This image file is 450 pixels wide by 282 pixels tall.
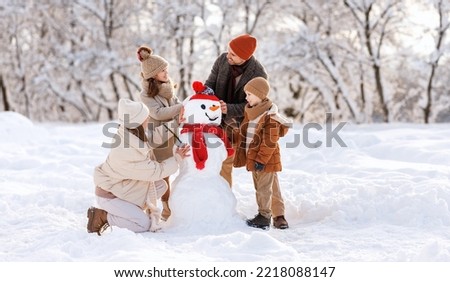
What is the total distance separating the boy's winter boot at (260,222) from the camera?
496cm

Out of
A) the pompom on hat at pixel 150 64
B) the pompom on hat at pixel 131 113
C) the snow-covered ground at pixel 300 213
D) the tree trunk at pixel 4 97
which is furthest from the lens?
the tree trunk at pixel 4 97

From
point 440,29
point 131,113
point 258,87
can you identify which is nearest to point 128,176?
point 131,113

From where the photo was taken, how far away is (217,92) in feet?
17.8

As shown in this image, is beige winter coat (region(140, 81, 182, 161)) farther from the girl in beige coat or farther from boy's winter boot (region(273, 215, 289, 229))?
boy's winter boot (region(273, 215, 289, 229))

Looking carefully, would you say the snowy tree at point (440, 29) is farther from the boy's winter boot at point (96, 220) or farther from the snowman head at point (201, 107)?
the boy's winter boot at point (96, 220)

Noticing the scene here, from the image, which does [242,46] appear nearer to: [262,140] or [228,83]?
[228,83]

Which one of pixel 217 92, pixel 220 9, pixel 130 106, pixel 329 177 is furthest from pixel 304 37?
pixel 130 106

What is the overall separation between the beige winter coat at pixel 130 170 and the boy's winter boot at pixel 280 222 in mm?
1136

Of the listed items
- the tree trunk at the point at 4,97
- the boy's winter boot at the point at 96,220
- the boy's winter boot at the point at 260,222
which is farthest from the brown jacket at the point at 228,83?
the tree trunk at the point at 4,97

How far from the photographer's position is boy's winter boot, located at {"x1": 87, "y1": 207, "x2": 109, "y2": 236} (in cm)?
466

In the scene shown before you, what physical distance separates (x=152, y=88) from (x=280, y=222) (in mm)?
1757

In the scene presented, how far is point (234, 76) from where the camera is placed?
17.5ft

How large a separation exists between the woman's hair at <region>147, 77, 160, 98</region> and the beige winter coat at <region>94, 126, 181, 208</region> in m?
0.62

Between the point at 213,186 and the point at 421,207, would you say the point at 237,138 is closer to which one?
the point at 213,186
